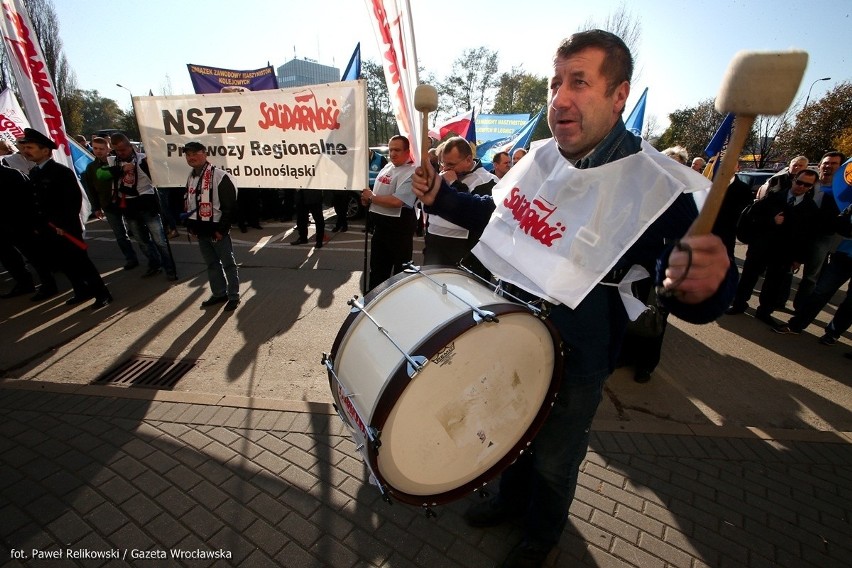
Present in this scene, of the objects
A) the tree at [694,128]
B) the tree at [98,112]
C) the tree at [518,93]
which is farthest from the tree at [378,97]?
the tree at [98,112]

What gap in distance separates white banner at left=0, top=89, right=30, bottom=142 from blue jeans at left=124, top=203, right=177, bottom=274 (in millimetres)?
3411

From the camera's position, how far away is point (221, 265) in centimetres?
521


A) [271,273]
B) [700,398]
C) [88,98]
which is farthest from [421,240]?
[88,98]

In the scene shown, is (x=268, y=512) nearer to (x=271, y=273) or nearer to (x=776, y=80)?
(x=776, y=80)

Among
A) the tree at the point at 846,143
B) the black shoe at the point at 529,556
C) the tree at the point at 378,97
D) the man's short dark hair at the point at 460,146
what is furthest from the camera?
the tree at the point at 378,97

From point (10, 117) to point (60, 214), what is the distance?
14.0ft

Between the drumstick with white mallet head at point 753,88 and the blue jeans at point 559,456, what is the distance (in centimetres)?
111

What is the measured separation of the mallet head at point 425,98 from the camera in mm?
1824

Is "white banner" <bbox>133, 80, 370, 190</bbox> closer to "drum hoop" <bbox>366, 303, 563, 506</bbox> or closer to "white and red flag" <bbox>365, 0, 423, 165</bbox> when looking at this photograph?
"white and red flag" <bbox>365, 0, 423, 165</bbox>

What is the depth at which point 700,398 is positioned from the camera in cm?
363

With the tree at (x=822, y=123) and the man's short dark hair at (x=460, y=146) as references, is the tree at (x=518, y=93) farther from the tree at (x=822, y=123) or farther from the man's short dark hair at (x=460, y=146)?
the man's short dark hair at (x=460, y=146)

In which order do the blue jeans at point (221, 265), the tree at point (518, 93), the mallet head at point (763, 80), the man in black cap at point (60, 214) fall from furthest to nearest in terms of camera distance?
the tree at point (518, 93) → the blue jeans at point (221, 265) → the man in black cap at point (60, 214) → the mallet head at point (763, 80)

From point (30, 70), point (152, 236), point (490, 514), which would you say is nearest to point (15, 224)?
point (152, 236)

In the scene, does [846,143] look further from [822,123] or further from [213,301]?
[213,301]
